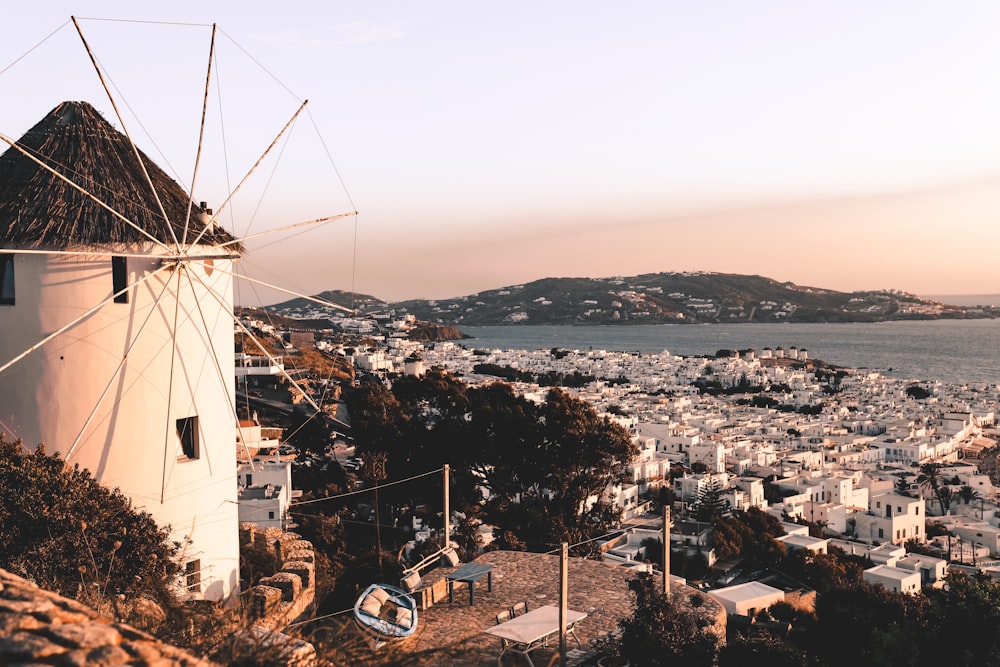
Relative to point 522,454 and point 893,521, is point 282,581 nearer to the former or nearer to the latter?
point 522,454

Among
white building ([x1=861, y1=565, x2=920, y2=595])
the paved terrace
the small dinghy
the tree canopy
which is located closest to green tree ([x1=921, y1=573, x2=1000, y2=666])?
the paved terrace

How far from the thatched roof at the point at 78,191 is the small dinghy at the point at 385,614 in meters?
4.10

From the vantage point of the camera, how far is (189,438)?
789 centimetres

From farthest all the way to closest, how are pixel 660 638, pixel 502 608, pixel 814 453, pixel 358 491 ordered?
pixel 814 453
pixel 358 491
pixel 502 608
pixel 660 638

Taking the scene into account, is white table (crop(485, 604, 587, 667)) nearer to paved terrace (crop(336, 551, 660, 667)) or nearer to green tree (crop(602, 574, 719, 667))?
paved terrace (crop(336, 551, 660, 667))

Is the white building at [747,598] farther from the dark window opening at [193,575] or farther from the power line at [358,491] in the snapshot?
the dark window opening at [193,575]

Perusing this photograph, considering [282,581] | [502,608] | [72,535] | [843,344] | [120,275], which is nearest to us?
[72,535]

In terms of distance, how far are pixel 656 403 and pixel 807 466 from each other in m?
25.7

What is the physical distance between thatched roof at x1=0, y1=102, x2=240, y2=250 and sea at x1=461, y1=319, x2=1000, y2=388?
106720 millimetres

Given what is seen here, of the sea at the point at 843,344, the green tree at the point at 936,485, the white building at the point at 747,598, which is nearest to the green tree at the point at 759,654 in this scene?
the white building at the point at 747,598

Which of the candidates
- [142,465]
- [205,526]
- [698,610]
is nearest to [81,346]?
[142,465]

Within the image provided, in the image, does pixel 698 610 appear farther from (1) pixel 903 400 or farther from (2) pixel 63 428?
(1) pixel 903 400

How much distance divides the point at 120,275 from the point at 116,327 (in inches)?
20.2

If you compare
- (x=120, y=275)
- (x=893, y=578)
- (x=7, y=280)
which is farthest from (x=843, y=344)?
(x=7, y=280)
